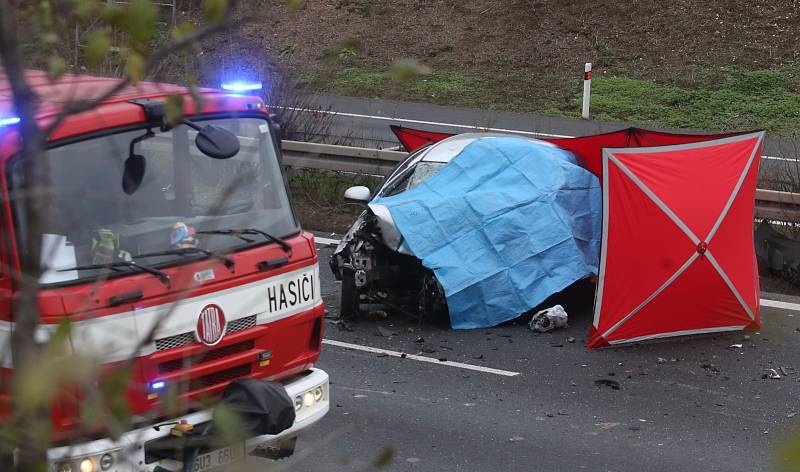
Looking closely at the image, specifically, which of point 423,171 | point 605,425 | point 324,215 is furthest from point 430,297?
point 324,215

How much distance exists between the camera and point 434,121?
18547 mm

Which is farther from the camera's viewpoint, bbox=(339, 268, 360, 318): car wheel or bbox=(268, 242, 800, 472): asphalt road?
bbox=(339, 268, 360, 318): car wheel

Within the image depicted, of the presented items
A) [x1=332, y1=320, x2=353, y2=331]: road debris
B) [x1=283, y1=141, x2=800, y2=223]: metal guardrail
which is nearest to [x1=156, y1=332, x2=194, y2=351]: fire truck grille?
[x1=332, y1=320, x2=353, y2=331]: road debris

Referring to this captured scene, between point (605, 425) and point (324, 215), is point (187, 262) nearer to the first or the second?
point (605, 425)

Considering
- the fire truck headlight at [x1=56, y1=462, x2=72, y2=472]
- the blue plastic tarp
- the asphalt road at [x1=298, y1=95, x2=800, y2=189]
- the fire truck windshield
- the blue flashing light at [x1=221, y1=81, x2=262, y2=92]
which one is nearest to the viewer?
the fire truck headlight at [x1=56, y1=462, x2=72, y2=472]

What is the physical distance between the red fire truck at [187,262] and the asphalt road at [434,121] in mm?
9684

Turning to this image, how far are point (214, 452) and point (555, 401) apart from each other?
325 cm

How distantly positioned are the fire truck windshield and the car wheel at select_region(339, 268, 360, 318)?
10.6 ft

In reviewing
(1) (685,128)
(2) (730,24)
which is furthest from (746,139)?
(2) (730,24)

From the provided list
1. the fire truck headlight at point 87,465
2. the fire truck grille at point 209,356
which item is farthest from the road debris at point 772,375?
the fire truck headlight at point 87,465

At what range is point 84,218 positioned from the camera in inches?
172

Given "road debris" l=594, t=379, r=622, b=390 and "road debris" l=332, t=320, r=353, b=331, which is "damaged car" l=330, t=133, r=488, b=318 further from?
"road debris" l=594, t=379, r=622, b=390

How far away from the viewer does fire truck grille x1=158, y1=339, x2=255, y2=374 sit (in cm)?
465

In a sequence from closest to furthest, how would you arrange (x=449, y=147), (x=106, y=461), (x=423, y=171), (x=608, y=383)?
(x=106, y=461), (x=608, y=383), (x=423, y=171), (x=449, y=147)
